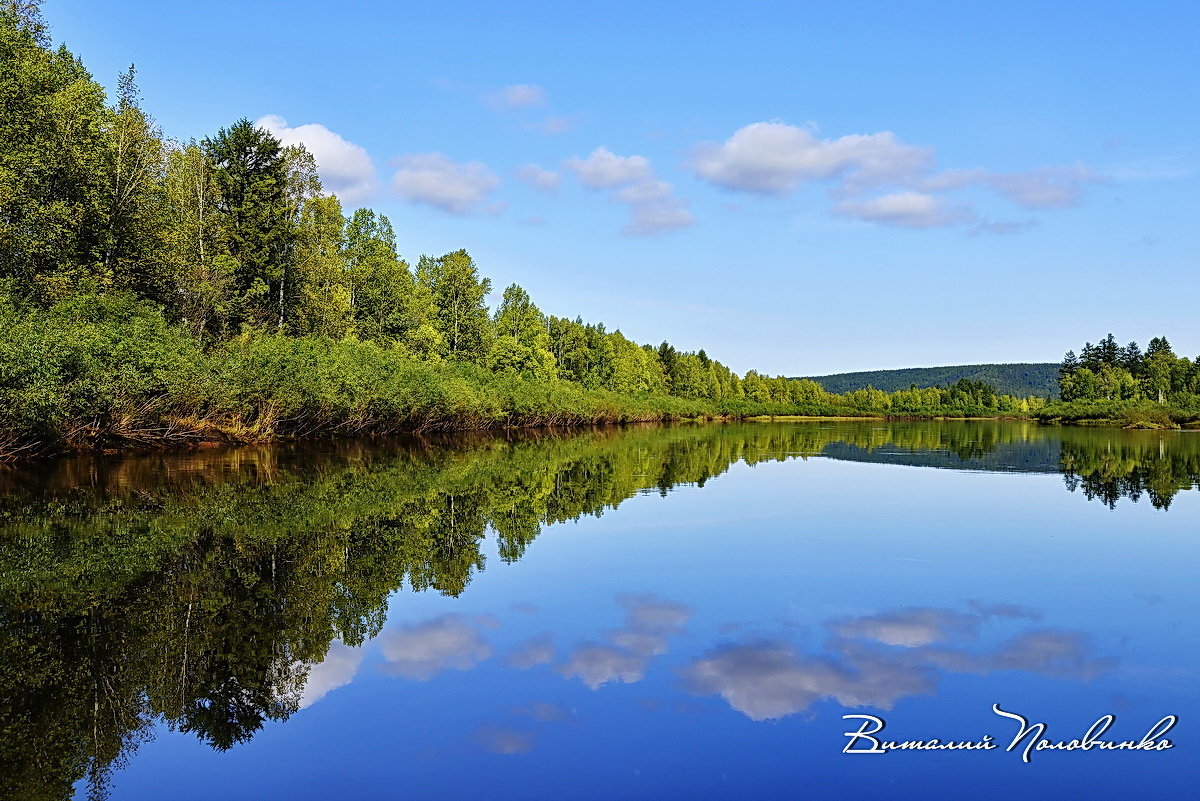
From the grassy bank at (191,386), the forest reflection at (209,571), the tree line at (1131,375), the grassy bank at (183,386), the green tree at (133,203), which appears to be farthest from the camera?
the tree line at (1131,375)

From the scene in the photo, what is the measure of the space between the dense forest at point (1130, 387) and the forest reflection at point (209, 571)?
221ft

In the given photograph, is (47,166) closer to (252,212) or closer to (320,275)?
(252,212)

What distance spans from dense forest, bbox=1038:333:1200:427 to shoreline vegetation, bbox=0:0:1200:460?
183ft

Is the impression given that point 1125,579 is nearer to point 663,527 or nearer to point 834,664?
point 834,664

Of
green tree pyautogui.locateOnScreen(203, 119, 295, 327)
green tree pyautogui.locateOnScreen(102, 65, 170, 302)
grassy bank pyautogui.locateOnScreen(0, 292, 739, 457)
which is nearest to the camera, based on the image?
grassy bank pyautogui.locateOnScreen(0, 292, 739, 457)

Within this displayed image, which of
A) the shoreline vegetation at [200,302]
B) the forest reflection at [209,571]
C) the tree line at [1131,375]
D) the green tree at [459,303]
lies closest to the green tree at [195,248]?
the shoreline vegetation at [200,302]

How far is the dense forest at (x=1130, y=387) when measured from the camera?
76938 mm

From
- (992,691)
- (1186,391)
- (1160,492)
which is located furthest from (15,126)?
(1186,391)

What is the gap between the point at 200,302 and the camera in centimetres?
3247

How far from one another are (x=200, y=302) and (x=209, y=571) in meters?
27.3

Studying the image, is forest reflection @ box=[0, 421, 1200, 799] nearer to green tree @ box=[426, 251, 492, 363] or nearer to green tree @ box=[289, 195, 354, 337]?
green tree @ box=[289, 195, 354, 337]

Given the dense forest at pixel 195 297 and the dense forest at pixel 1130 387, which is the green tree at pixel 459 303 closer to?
the dense forest at pixel 195 297

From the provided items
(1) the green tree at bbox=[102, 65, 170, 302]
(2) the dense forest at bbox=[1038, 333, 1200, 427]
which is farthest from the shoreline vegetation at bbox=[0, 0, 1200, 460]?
(2) the dense forest at bbox=[1038, 333, 1200, 427]

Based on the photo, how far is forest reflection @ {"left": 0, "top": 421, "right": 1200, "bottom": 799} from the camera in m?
5.05
